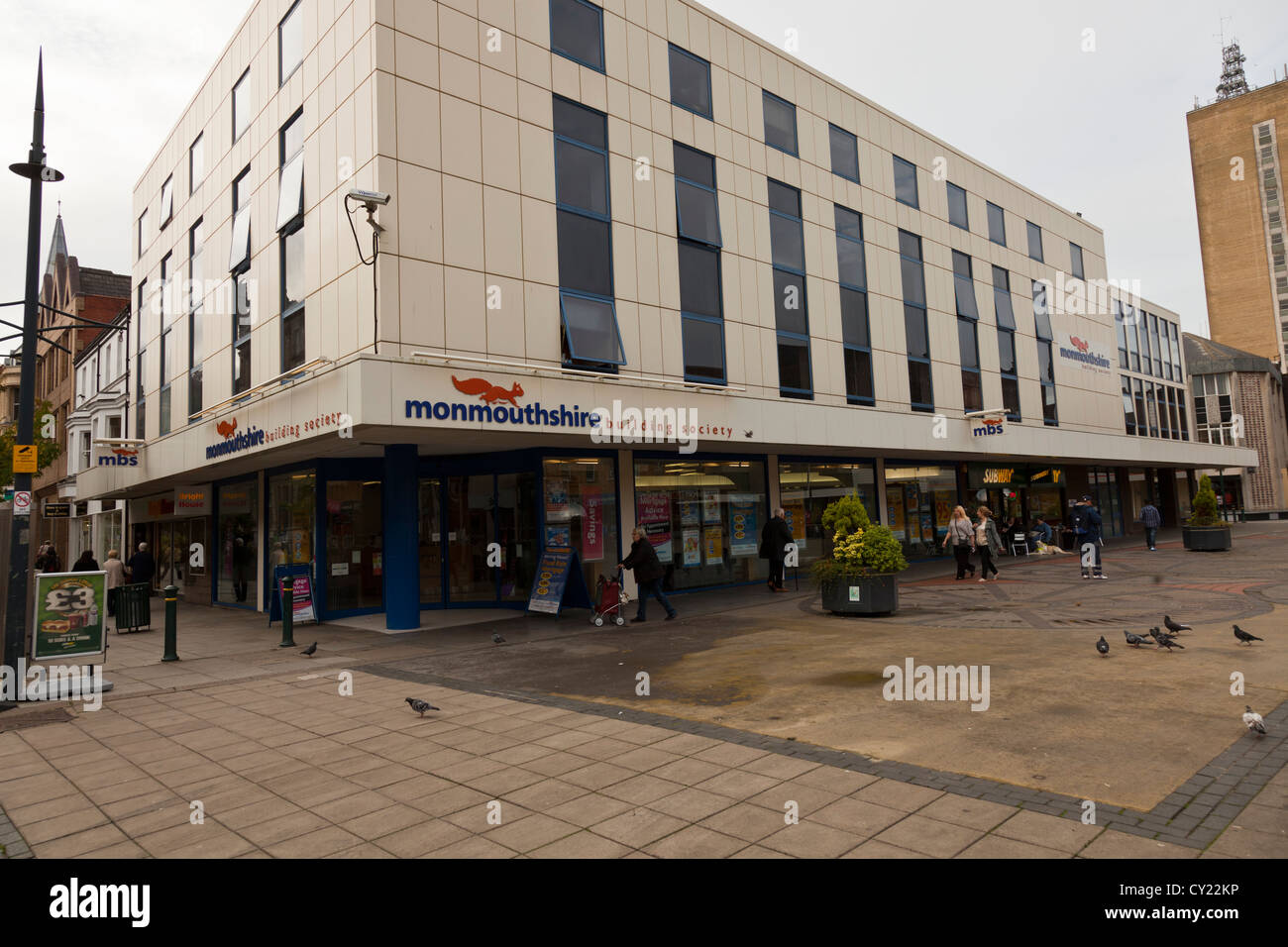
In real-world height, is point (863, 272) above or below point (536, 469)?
above

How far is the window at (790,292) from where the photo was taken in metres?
19.6

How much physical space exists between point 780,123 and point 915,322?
24.9 ft

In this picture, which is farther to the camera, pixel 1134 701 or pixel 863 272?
pixel 863 272

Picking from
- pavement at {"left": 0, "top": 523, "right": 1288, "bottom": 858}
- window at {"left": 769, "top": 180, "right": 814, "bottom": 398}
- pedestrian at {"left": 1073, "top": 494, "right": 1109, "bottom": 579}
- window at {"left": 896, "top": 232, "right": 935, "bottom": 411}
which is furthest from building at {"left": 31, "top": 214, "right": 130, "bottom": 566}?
pedestrian at {"left": 1073, "top": 494, "right": 1109, "bottom": 579}

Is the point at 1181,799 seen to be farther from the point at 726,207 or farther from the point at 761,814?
the point at 726,207

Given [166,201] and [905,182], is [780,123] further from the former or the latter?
[166,201]

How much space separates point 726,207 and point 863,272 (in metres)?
5.90

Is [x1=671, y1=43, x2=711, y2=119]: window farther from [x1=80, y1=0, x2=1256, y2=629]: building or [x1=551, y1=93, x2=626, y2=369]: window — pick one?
[x1=551, y1=93, x2=626, y2=369]: window

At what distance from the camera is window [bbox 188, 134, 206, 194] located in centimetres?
2123

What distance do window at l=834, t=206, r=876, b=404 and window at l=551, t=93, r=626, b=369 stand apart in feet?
27.6

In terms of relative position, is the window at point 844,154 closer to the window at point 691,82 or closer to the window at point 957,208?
the window at point 691,82

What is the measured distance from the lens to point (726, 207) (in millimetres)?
18734

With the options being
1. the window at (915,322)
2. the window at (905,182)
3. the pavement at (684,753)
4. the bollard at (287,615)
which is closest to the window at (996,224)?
the window at (905,182)
